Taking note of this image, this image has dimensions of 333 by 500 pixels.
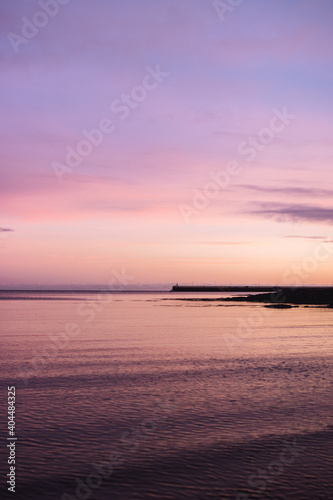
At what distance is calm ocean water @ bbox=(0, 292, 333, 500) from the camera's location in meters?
12.7

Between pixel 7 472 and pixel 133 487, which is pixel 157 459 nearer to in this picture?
pixel 133 487

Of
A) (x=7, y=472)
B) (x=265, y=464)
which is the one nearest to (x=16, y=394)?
(x=7, y=472)

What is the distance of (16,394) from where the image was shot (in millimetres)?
21828

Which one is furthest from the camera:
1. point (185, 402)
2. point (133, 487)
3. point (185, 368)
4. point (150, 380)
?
point (185, 368)

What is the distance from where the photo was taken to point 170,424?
17.5 metres

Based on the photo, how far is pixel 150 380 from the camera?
25.0 metres

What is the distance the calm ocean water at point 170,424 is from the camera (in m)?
12.7

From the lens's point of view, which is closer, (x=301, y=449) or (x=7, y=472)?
(x=7, y=472)

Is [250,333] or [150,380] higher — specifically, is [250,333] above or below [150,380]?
above

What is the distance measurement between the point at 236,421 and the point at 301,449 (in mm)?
3169

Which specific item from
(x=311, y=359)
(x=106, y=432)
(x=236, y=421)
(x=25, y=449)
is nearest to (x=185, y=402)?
(x=236, y=421)

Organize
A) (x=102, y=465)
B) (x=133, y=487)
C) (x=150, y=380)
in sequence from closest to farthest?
(x=133, y=487), (x=102, y=465), (x=150, y=380)

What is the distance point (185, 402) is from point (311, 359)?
48.0 feet

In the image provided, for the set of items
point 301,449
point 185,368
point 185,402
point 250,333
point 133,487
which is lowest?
point 133,487
